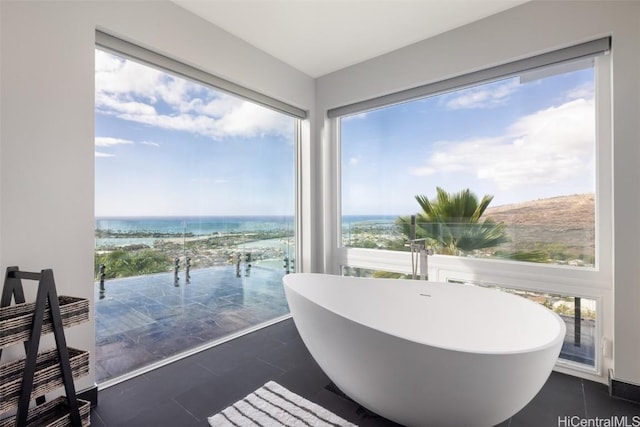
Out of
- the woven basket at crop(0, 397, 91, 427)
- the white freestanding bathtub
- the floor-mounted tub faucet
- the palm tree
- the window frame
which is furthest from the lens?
the floor-mounted tub faucet

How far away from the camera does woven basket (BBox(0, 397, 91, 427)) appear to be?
1.45 meters

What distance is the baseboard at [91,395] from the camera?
1779 millimetres

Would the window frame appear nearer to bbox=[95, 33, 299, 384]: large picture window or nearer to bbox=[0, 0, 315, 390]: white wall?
bbox=[95, 33, 299, 384]: large picture window

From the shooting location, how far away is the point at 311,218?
3471 millimetres

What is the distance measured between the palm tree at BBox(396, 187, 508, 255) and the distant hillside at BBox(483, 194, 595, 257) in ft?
0.31

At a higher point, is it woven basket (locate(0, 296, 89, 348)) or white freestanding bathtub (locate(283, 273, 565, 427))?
woven basket (locate(0, 296, 89, 348))

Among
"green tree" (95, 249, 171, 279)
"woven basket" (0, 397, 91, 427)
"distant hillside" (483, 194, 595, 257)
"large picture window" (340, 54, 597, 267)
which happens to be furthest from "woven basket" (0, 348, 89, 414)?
"distant hillside" (483, 194, 595, 257)

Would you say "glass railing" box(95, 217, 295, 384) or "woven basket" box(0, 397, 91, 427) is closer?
"woven basket" box(0, 397, 91, 427)

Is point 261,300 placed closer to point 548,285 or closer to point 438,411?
point 438,411

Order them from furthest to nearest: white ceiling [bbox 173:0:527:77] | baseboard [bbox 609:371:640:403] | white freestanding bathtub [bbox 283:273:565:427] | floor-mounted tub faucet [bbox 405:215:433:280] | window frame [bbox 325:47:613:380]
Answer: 1. floor-mounted tub faucet [bbox 405:215:433:280]
2. white ceiling [bbox 173:0:527:77]
3. window frame [bbox 325:47:613:380]
4. baseboard [bbox 609:371:640:403]
5. white freestanding bathtub [bbox 283:273:565:427]

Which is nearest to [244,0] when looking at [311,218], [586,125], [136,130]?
[136,130]

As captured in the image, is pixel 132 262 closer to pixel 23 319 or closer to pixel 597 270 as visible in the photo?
pixel 23 319

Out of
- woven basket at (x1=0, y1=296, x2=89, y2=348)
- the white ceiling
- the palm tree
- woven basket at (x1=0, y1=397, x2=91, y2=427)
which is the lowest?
woven basket at (x1=0, y1=397, x2=91, y2=427)

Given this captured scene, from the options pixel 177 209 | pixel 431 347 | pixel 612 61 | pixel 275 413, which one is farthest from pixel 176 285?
pixel 612 61
